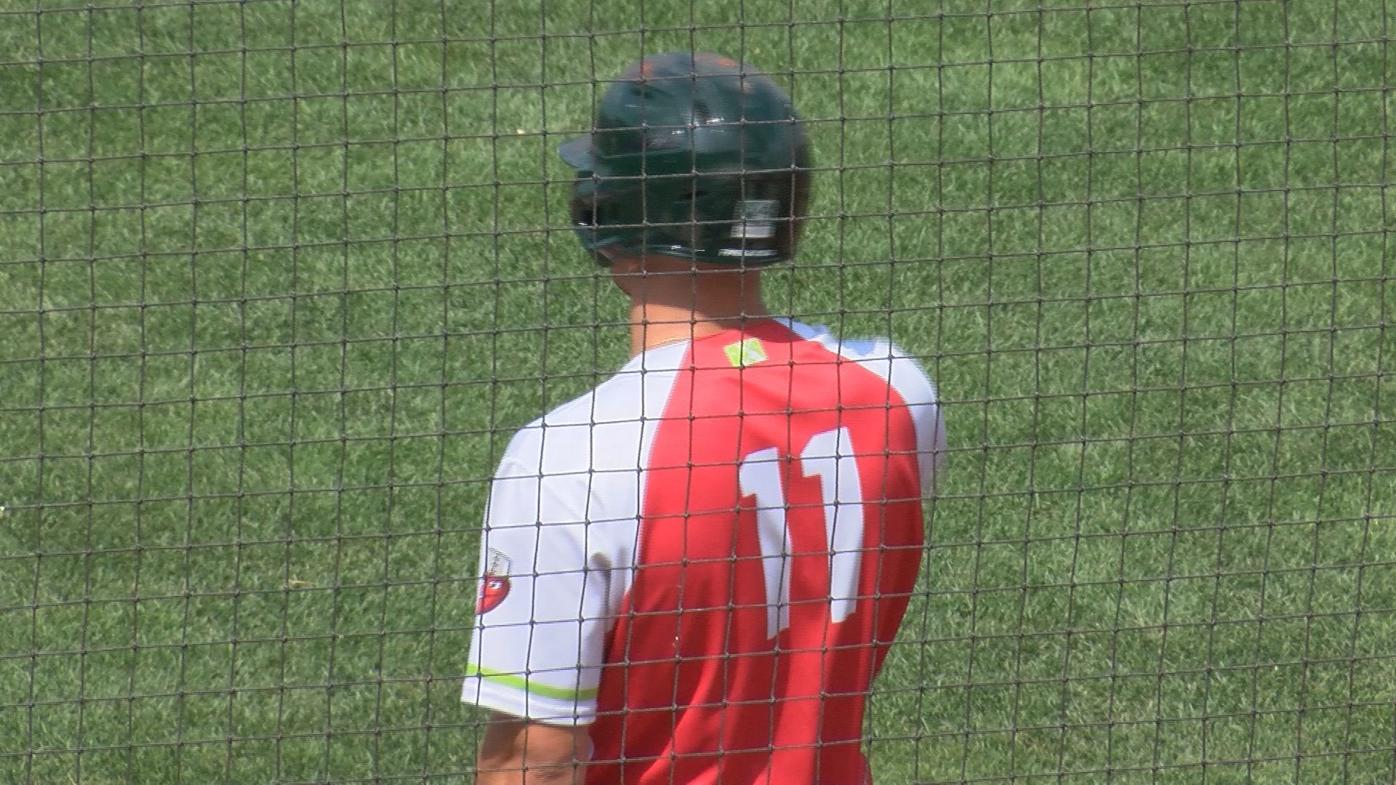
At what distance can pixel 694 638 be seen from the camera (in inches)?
112

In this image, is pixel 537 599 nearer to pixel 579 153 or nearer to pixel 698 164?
pixel 698 164

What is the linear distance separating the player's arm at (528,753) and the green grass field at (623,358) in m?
0.88

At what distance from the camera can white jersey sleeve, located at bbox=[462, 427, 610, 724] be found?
8.81 feet

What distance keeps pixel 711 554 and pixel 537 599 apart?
0.86 feet

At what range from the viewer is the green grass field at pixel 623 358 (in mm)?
4559

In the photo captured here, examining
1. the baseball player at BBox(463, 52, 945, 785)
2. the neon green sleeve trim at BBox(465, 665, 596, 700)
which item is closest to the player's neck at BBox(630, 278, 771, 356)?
the baseball player at BBox(463, 52, 945, 785)

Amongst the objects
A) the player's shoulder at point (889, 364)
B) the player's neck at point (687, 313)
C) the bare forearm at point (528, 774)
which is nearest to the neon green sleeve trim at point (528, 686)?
the bare forearm at point (528, 774)

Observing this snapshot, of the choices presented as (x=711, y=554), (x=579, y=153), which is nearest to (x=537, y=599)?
(x=711, y=554)

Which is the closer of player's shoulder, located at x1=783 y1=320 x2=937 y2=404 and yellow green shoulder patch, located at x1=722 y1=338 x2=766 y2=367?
yellow green shoulder patch, located at x1=722 y1=338 x2=766 y2=367

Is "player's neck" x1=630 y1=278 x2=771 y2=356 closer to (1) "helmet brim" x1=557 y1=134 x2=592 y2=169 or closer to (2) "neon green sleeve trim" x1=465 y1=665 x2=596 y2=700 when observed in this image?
(1) "helmet brim" x1=557 y1=134 x2=592 y2=169

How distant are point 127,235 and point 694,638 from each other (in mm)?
5161

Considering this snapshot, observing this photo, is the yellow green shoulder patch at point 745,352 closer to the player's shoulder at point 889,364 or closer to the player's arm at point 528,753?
the player's shoulder at point 889,364

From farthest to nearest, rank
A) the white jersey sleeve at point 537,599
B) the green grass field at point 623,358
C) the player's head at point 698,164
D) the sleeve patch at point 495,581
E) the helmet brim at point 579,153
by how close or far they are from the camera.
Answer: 1. the green grass field at point 623,358
2. the helmet brim at point 579,153
3. the player's head at point 698,164
4. the sleeve patch at point 495,581
5. the white jersey sleeve at point 537,599

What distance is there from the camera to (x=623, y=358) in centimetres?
680
